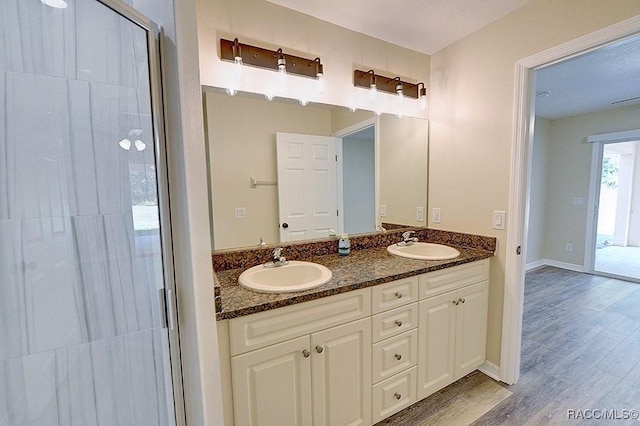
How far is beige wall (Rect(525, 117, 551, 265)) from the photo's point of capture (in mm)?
4168

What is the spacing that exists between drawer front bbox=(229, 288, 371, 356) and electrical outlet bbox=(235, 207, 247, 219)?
685 mm

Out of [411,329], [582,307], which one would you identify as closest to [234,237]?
[411,329]

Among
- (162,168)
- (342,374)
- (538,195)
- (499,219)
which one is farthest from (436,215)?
(538,195)

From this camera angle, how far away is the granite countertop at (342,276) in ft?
3.54

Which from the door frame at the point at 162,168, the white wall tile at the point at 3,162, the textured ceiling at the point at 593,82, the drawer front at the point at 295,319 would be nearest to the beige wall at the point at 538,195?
the textured ceiling at the point at 593,82

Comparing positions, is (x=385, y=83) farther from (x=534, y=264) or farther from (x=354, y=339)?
(x=534, y=264)

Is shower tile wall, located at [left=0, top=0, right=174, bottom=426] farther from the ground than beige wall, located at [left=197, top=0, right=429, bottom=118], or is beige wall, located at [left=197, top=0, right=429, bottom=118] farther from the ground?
beige wall, located at [left=197, top=0, right=429, bottom=118]

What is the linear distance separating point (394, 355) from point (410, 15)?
2.01 metres

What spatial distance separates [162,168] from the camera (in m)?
0.80

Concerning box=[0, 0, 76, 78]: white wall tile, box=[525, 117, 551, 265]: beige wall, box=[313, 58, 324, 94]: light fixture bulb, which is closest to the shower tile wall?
box=[0, 0, 76, 78]: white wall tile

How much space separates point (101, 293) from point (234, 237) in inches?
28.8

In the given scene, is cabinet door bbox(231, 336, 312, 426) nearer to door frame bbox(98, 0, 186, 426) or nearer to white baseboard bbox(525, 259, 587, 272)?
door frame bbox(98, 0, 186, 426)

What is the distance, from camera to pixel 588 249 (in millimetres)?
4016

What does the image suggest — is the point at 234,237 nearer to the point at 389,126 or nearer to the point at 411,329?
the point at 411,329
